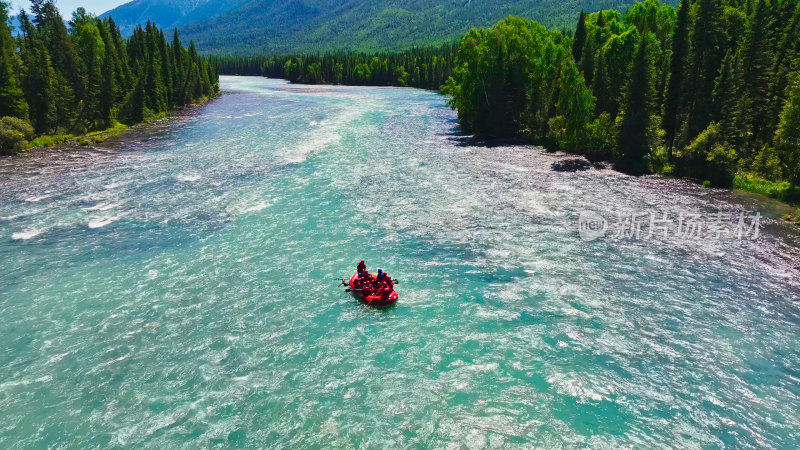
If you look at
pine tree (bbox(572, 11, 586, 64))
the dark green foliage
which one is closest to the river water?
the dark green foliage

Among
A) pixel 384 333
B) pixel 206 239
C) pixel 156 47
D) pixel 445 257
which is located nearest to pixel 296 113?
pixel 156 47

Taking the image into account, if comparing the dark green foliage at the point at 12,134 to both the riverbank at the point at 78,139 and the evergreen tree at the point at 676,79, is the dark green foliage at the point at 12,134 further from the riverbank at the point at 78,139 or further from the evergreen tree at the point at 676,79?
the evergreen tree at the point at 676,79

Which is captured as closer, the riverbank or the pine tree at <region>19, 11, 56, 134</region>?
the riverbank

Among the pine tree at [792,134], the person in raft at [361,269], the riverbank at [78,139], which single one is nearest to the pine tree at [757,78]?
the pine tree at [792,134]

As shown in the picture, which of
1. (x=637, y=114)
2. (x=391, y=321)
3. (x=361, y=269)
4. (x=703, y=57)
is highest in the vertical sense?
(x=703, y=57)

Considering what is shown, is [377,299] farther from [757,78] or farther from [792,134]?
[757,78]

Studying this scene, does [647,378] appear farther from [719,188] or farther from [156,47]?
[156,47]

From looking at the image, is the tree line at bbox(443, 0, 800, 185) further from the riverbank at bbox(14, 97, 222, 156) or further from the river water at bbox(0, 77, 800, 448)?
the riverbank at bbox(14, 97, 222, 156)

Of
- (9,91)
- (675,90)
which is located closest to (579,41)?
(675,90)
